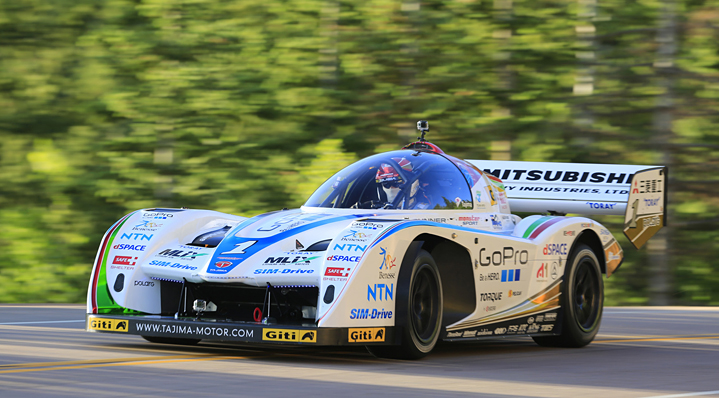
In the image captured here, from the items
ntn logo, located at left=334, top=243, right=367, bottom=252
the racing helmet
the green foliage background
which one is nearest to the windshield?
the racing helmet

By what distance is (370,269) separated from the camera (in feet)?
23.6

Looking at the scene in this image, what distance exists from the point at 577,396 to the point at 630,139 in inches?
717

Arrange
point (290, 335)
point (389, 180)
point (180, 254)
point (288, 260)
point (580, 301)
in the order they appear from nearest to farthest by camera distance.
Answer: point (290, 335) → point (288, 260) → point (180, 254) → point (389, 180) → point (580, 301)

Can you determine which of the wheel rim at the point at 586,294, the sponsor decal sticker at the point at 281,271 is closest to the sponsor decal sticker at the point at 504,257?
the wheel rim at the point at 586,294

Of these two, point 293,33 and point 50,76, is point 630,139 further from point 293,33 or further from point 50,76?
point 50,76

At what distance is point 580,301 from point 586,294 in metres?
0.18

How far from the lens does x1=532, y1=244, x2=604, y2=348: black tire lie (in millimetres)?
9586

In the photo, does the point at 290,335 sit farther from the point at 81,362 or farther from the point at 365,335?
the point at 81,362

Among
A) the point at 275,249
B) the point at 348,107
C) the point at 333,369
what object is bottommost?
the point at 333,369

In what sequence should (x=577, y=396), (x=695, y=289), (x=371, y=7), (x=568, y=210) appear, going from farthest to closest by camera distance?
1. (x=371, y=7)
2. (x=695, y=289)
3. (x=568, y=210)
4. (x=577, y=396)

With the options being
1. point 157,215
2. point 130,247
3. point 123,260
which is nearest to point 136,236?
point 130,247

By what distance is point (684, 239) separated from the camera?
23469 millimetres

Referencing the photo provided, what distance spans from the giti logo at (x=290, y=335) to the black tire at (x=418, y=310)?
723 mm

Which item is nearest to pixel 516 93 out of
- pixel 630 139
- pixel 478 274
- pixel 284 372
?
pixel 630 139
